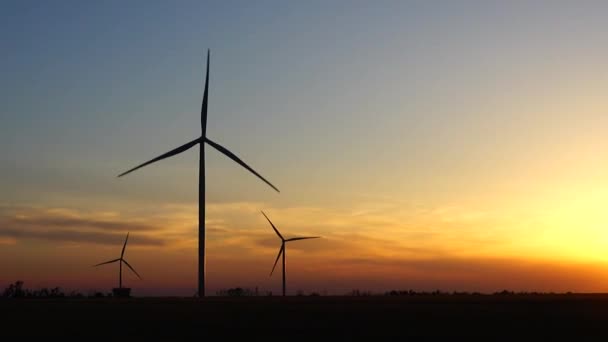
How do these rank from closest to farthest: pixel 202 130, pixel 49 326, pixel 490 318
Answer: pixel 49 326, pixel 490 318, pixel 202 130

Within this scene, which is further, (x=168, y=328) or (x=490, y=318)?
(x=490, y=318)

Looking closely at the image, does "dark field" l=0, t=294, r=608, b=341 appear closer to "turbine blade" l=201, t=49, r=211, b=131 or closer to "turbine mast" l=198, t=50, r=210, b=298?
"turbine mast" l=198, t=50, r=210, b=298

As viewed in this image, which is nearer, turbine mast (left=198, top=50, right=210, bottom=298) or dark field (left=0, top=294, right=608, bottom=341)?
dark field (left=0, top=294, right=608, bottom=341)

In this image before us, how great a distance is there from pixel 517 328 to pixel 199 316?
24.0 metres

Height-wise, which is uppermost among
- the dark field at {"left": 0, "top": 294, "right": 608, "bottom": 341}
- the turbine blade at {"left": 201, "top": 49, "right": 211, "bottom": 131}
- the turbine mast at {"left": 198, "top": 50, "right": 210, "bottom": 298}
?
the turbine blade at {"left": 201, "top": 49, "right": 211, "bottom": 131}

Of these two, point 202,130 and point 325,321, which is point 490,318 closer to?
point 325,321

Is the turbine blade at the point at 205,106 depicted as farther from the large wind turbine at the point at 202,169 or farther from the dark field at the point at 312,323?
the dark field at the point at 312,323

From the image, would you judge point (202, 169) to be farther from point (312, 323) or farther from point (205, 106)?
point (312, 323)

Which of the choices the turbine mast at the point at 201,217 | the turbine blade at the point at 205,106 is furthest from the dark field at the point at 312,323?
the turbine blade at the point at 205,106

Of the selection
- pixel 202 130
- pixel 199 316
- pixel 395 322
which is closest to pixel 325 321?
pixel 395 322

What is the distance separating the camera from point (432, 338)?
5147 cm

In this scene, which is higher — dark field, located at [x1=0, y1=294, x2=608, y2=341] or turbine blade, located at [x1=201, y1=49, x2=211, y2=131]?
turbine blade, located at [x1=201, y1=49, x2=211, y2=131]

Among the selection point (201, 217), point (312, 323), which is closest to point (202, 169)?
point (201, 217)

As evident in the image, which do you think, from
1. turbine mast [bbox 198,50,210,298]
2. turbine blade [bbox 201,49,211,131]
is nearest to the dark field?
turbine mast [bbox 198,50,210,298]
